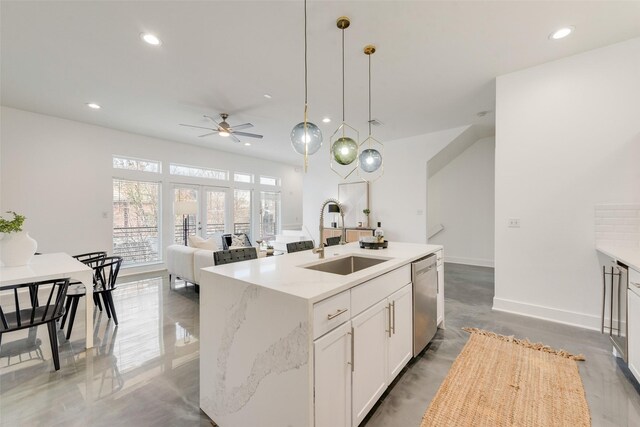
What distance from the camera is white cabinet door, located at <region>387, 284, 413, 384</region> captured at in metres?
1.79

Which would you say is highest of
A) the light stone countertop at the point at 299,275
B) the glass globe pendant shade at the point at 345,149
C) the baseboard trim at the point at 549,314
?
the glass globe pendant shade at the point at 345,149

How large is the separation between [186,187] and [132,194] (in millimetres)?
1139

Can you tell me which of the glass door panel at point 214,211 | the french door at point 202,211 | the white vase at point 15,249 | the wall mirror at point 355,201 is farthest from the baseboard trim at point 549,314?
the glass door panel at point 214,211

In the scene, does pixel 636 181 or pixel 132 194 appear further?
pixel 132 194

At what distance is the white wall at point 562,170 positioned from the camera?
268cm

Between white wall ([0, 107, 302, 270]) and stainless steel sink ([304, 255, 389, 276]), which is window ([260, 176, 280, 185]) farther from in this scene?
stainless steel sink ([304, 255, 389, 276])

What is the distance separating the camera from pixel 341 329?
1316 millimetres

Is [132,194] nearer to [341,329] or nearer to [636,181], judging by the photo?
[341,329]

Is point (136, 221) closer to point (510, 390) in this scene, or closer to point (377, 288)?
point (377, 288)

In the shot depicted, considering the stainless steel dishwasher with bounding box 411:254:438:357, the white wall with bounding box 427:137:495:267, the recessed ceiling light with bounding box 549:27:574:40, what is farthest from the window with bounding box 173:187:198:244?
the recessed ceiling light with bounding box 549:27:574:40

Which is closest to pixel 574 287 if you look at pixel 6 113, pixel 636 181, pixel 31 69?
pixel 636 181

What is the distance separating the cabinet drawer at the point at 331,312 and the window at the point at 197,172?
20.5 feet

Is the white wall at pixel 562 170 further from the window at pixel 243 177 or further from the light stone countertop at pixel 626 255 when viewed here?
the window at pixel 243 177

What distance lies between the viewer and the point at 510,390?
1.82 m
